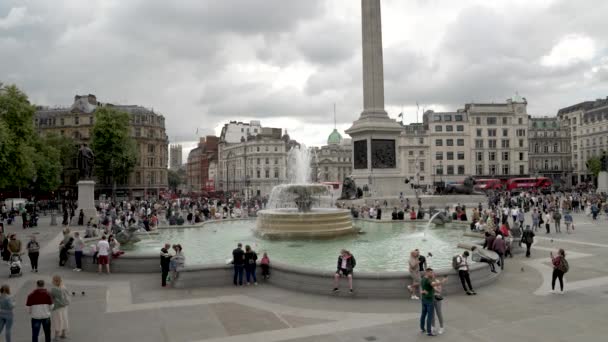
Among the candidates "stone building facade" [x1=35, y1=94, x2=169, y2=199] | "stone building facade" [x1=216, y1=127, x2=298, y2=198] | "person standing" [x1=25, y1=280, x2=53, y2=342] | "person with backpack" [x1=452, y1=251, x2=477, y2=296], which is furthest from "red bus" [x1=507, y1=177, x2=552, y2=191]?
"person standing" [x1=25, y1=280, x2=53, y2=342]

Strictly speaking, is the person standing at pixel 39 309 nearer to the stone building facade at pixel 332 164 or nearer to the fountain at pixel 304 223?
the fountain at pixel 304 223

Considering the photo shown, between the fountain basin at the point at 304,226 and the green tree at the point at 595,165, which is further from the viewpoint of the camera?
the green tree at the point at 595,165

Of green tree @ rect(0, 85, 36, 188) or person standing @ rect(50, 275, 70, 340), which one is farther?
green tree @ rect(0, 85, 36, 188)

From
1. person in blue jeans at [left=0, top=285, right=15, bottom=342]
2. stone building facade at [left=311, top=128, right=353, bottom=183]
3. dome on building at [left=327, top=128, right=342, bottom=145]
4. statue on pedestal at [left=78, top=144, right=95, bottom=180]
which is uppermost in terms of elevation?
dome on building at [left=327, top=128, right=342, bottom=145]

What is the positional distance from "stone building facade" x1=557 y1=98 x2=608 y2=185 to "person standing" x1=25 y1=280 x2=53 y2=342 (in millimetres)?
110985

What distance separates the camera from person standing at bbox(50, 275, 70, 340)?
322 inches

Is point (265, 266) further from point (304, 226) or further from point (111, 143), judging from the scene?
point (111, 143)

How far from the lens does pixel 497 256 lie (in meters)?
13.5

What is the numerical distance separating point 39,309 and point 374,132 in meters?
38.5

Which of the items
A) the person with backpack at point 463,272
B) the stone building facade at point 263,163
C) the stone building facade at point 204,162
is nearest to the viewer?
the person with backpack at point 463,272

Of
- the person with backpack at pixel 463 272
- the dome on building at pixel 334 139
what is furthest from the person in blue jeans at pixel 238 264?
the dome on building at pixel 334 139

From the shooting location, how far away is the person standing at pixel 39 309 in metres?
7.67

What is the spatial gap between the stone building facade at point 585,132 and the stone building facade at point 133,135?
300ft

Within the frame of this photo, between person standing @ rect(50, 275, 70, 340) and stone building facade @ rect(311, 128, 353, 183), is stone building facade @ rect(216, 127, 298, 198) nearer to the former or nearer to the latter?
stone building facade @ rect(311, 128, 353, 183)
